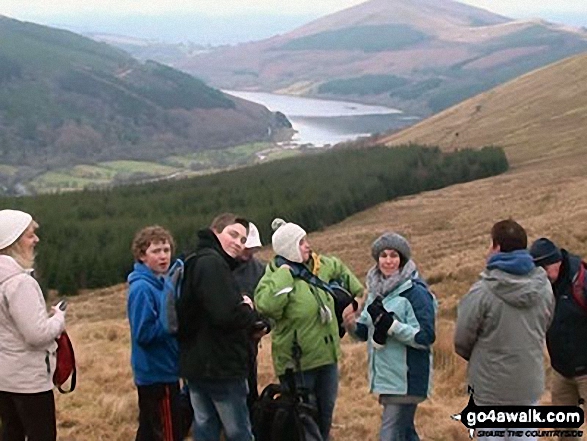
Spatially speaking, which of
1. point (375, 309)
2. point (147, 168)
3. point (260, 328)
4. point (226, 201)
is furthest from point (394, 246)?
point (147, 168)

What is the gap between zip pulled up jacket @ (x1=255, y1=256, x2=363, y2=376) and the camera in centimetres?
551

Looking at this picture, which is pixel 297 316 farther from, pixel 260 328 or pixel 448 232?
pixel 448 232

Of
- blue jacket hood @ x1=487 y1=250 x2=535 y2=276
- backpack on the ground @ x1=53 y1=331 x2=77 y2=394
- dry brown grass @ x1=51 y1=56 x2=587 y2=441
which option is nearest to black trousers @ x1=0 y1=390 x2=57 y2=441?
backpack on the ground @ x1=53 y1=331 x2=77 y2=394

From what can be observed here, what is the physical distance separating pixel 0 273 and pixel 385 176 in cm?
6493

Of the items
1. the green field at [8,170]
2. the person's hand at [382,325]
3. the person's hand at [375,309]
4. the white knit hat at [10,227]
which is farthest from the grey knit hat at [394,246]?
the green field at [8,170]

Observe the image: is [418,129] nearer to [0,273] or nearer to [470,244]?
[470,244]

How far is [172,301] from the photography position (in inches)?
210

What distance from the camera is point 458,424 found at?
24.0ft

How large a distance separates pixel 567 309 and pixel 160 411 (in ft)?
9.80

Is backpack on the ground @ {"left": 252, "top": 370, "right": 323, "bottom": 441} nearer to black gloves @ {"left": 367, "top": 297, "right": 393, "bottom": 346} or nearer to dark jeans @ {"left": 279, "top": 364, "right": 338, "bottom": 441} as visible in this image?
dark jeans @ {"left": 279, "top": 364, "right": 338, "bottom": 441}

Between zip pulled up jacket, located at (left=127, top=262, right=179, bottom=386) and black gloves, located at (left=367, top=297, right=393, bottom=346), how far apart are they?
1383 mm

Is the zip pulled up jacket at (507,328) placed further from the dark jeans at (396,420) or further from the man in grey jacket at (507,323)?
the dark jeans at (396,420)

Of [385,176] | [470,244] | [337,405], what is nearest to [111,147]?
[385,176]

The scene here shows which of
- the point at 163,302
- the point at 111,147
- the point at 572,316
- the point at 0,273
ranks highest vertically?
the point at 111,147
